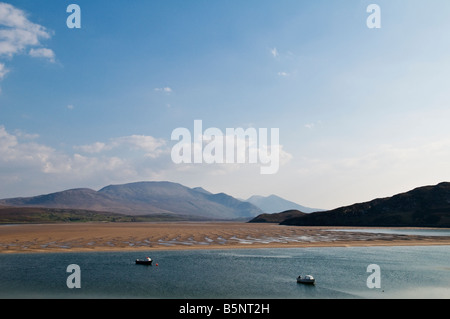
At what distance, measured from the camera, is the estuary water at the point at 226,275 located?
4738 cm

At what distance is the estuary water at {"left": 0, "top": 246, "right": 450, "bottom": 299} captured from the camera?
47375 millimetres

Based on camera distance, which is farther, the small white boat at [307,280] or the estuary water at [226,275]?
the small white boat at [307,280]

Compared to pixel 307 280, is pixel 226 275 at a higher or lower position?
lower

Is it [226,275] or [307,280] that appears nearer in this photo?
[307,280]

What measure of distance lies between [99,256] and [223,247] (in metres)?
34.4

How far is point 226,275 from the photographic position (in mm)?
58469

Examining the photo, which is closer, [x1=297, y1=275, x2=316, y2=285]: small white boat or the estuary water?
the estuary water
